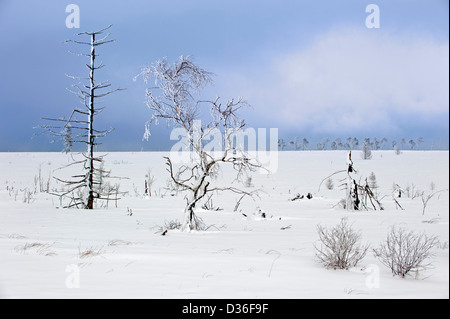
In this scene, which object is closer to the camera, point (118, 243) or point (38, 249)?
point (38, 249)

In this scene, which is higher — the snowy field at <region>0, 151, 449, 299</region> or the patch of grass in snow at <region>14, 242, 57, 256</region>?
the patch of grass in snow at <region>14, 242, 57, 256</region>

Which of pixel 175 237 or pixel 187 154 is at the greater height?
pixel 187 154

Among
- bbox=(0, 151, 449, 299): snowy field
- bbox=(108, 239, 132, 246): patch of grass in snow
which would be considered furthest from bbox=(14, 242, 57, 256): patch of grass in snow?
bbox=(108, 239, 132, 246): patch of grass in snow

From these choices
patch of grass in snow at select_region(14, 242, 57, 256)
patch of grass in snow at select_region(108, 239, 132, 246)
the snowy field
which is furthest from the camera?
patch of grass in snow at select_region(108, 239, 132, 246)

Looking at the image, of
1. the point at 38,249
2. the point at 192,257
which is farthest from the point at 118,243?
the point at 192,257

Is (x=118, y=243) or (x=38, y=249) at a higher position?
(x=38, y=249)

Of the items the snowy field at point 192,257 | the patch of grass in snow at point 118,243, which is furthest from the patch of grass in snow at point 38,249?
the patch of grass in snow at point 118,243

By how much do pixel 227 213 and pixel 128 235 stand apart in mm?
5731

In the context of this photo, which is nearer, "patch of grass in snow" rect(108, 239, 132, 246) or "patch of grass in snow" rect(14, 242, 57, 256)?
"patch of grass in snow" rect(14, 242, 57, 256)

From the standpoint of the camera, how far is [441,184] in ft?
94.0

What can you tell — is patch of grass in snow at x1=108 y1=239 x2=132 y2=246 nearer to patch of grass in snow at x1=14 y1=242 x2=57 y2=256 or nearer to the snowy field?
the snowy field

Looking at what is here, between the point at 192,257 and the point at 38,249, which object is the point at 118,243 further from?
the point at 192,257
